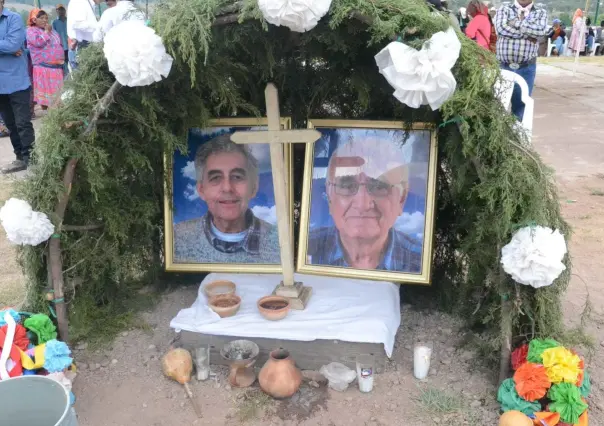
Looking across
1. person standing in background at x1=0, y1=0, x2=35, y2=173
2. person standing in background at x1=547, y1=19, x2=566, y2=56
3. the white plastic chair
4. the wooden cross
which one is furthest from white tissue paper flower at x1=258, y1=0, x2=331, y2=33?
person standing in background at x1=547, y1=19, x2=566, y2=56

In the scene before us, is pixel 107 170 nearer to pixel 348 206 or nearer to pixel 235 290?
pixel 235 290

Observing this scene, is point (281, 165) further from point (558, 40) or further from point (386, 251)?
point (558, 40)

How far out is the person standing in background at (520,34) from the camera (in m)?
6.29

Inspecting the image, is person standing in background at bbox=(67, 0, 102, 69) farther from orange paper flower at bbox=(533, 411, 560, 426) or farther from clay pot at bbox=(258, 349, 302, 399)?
orange paper flower at bbox=(533, 411, 560, 426)

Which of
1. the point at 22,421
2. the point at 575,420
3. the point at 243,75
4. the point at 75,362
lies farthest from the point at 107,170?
the point at 575,420

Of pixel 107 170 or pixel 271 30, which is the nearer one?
pixel 271 30

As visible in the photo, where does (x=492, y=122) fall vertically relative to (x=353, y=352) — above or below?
above

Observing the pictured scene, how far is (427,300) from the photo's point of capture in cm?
377

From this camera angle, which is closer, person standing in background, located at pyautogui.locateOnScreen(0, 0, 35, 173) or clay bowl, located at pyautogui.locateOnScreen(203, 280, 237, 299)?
clay bowl, located at pyautogui.locateOnScreen(203, 280, 237, 299)

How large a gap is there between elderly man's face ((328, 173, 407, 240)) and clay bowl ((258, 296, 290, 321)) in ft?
2.05

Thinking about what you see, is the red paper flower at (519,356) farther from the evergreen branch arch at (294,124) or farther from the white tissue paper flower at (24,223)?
the white tissue paper flower at (24,223)

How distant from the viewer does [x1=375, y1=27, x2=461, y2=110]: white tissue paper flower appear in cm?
233

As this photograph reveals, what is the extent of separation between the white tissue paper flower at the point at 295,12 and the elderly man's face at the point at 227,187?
1.42 metres

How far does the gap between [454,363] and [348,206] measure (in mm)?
1149
